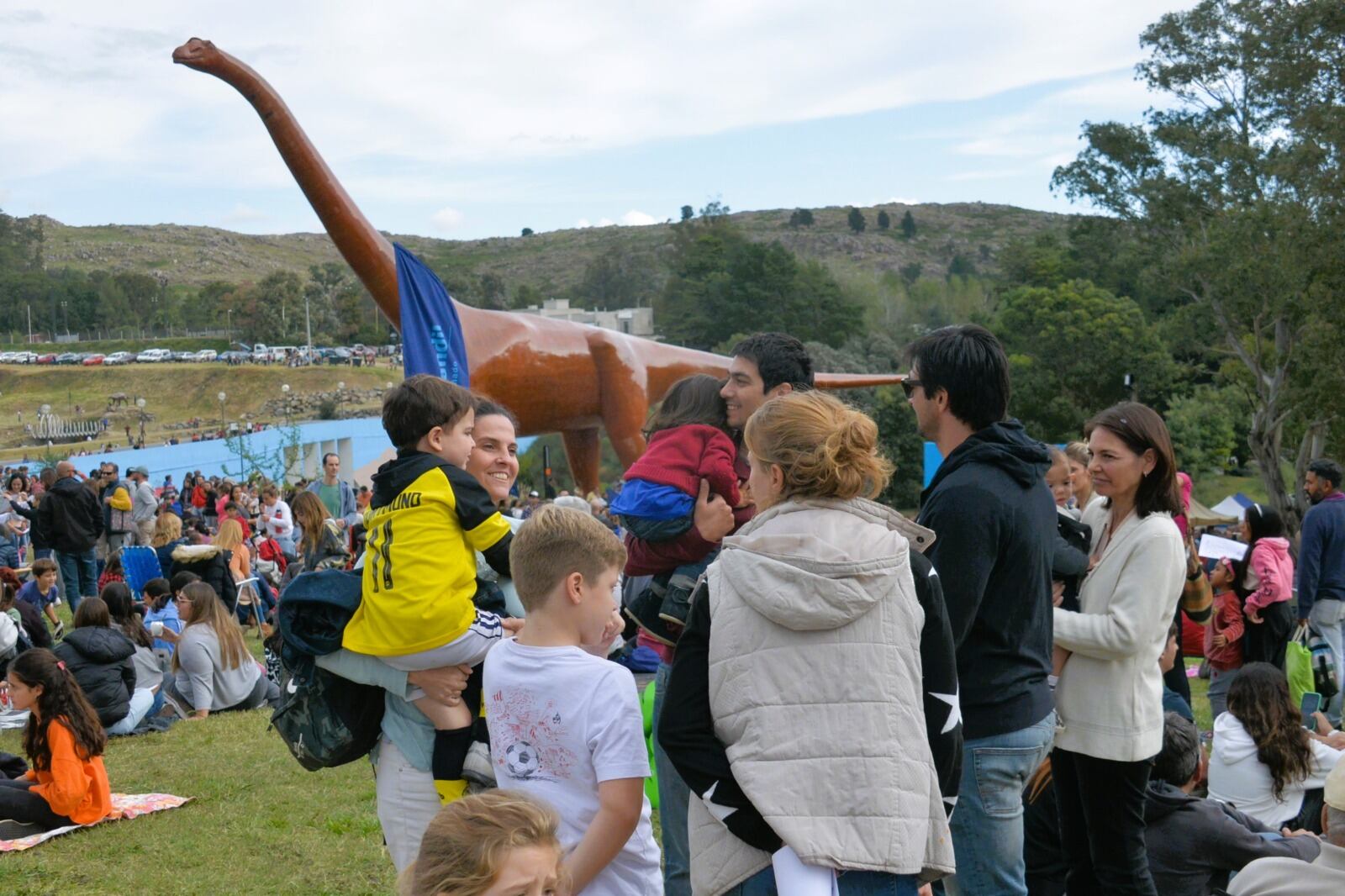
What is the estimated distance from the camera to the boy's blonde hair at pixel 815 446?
205cm

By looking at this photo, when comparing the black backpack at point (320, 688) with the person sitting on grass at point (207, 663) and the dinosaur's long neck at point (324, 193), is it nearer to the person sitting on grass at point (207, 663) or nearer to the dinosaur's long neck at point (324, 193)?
the person sitting on grass at point (207, 663)

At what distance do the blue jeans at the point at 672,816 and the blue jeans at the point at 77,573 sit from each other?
1013 centimetres

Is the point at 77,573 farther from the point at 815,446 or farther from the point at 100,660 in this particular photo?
the point at 815,446

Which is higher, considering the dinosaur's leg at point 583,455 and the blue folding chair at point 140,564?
the dinosaur's leg at point 583,455

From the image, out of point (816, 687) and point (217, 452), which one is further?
point (217, 452)

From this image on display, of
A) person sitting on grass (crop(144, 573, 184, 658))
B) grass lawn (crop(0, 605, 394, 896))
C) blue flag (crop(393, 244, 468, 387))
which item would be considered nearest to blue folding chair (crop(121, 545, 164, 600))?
person sitting on grass (crop(144, 573, 184, 658))

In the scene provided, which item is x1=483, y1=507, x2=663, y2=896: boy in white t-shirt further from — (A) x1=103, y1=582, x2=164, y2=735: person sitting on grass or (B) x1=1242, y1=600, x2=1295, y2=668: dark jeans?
(A) x1=103, y1=582, x2=164, y2=735: person sitting on grass

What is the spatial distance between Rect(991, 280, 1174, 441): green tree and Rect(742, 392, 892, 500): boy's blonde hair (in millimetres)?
39673

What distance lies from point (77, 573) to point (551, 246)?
5782 inches

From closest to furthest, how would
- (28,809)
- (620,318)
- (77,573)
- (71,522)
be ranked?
1. (28,809)
2. (71,522)
3. (77,573)
4. (620,318)

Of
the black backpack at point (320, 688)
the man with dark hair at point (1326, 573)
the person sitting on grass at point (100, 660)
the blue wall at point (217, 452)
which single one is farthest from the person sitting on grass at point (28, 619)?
the blue wall at point (217, 452)

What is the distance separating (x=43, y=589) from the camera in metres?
10.3

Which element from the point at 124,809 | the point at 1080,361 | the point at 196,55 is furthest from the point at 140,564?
the point at 1080,361

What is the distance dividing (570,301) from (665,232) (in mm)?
49752
